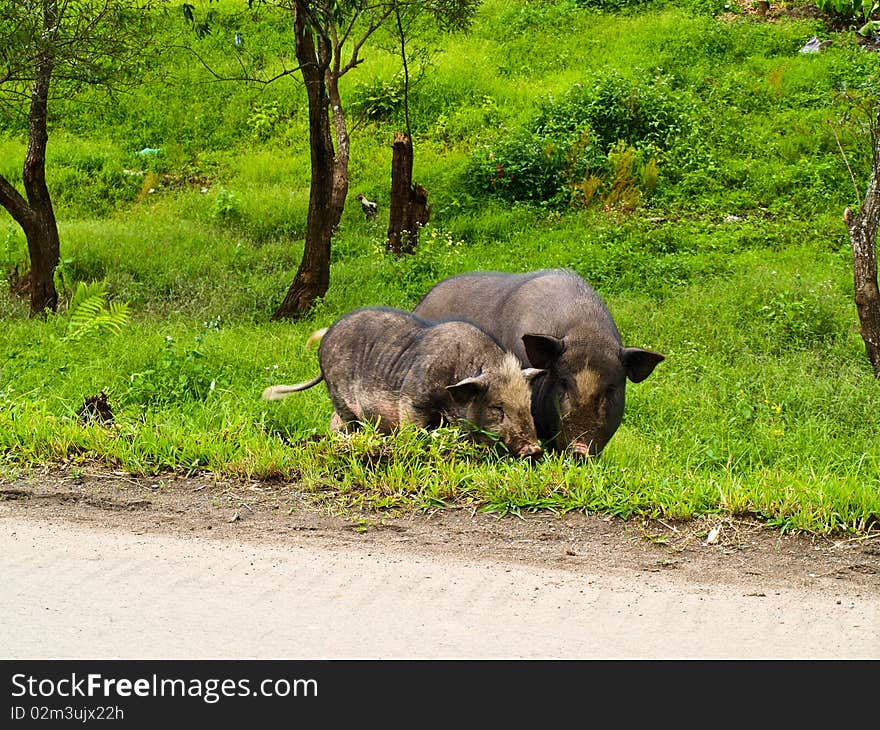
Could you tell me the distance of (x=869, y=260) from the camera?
9688mm

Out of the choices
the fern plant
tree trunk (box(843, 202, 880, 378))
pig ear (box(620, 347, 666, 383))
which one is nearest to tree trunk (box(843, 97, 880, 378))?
tree trunk (box(843, 202, 880, 378))

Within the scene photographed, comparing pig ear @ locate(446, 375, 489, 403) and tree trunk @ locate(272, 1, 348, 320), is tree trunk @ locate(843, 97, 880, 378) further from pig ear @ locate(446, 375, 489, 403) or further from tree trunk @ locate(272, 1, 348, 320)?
tree trunk @ locate(272, 1, 348, 320)

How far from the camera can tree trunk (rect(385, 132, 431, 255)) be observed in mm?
14305

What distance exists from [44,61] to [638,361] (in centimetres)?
725

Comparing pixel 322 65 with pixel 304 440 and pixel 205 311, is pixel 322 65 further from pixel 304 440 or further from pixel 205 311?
pixel 304 440

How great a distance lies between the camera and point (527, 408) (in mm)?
5961

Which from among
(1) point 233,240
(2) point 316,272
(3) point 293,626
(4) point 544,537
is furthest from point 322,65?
(3) point 293,626

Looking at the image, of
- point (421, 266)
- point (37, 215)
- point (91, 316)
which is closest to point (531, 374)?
point (91, 316)

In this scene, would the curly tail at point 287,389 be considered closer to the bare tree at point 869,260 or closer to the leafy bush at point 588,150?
the bare tree at point 869,260

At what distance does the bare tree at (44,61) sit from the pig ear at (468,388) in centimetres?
650

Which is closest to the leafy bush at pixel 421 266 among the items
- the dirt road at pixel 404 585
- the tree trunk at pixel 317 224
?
the tree trunk at pixel 317 224

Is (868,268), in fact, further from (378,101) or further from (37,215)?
(378,101)

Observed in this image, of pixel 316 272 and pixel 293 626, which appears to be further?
pixel 316 272

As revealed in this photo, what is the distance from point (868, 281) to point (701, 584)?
6.25 meters
